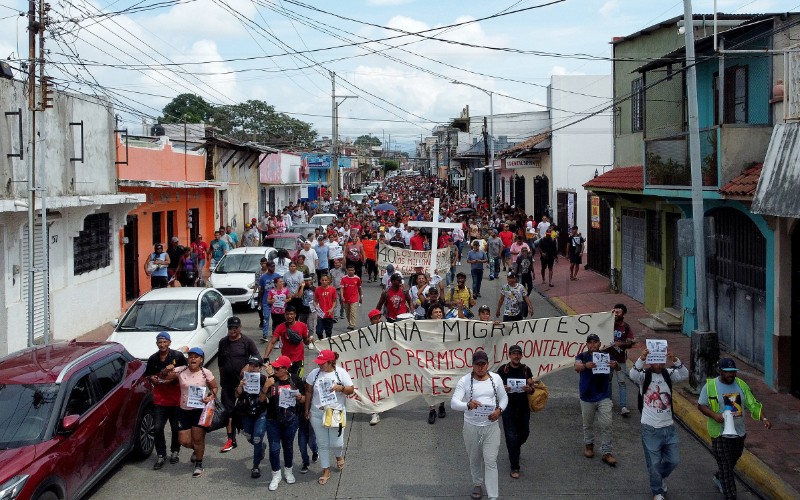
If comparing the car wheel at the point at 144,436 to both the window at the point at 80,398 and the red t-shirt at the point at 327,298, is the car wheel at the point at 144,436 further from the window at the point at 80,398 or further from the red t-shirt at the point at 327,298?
the red t-shirt at the point at 327,298

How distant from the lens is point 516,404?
881cm

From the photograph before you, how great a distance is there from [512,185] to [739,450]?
4090cm

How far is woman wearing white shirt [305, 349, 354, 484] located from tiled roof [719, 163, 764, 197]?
22.2 ft

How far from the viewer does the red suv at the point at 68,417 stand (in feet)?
23.0

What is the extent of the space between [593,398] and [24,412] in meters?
5.78

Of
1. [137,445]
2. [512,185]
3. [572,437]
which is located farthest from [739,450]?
[512,185]

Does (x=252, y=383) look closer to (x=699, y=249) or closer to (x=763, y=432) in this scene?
(x=763, y=432)

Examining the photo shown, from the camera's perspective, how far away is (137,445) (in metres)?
9.31

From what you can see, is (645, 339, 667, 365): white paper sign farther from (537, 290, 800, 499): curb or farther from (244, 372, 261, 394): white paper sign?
(244, 372, 261, 394): white paper sign

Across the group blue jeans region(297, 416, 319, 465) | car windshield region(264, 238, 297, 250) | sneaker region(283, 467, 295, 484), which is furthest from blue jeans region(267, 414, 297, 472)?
car windshield region(264, 238, 297, 250)

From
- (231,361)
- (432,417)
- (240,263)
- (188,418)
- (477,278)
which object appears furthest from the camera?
(477,278)

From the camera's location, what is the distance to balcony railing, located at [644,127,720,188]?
13312mm

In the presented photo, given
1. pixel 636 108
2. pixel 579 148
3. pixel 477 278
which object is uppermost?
pixel 579 148

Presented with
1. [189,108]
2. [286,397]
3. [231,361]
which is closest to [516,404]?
[286,397]
